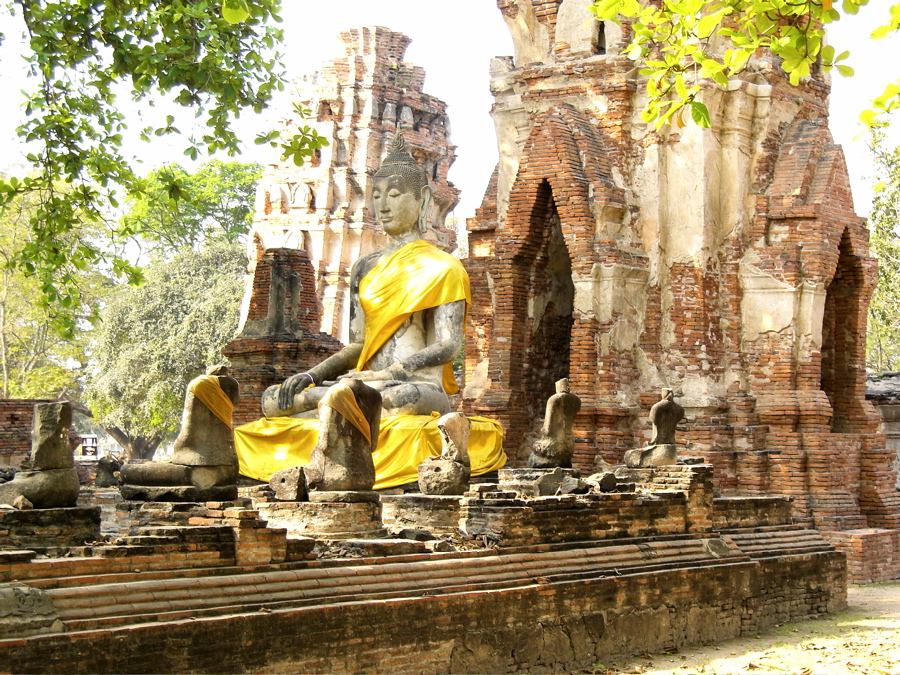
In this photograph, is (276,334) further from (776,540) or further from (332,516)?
(332,516)

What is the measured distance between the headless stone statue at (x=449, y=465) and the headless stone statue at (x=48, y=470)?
306 centimetres

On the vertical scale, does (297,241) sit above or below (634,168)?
above

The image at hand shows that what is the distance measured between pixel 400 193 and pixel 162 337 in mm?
22772

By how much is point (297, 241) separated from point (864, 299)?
1917 centimetres

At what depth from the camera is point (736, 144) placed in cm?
1420

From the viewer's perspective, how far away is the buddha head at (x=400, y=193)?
39.3ft

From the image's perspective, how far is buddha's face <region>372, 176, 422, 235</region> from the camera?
471 inches

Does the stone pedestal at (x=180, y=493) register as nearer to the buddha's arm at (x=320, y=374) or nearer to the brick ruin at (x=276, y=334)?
the buddha's arm at (x=320, y=374)

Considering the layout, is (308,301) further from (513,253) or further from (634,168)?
(634,168)

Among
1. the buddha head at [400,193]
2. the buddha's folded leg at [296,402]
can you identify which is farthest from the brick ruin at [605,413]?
the buddha head at [400,193]

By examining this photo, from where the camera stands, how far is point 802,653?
29.7 feet

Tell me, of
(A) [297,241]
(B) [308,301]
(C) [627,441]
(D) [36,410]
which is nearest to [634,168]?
(C) [627,441]

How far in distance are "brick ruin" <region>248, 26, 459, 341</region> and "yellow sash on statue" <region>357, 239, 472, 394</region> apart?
1928cm

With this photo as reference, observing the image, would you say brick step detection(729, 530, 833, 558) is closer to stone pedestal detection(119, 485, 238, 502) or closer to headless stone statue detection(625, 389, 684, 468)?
headless stone statue detection(625, 389, 684, 468)
